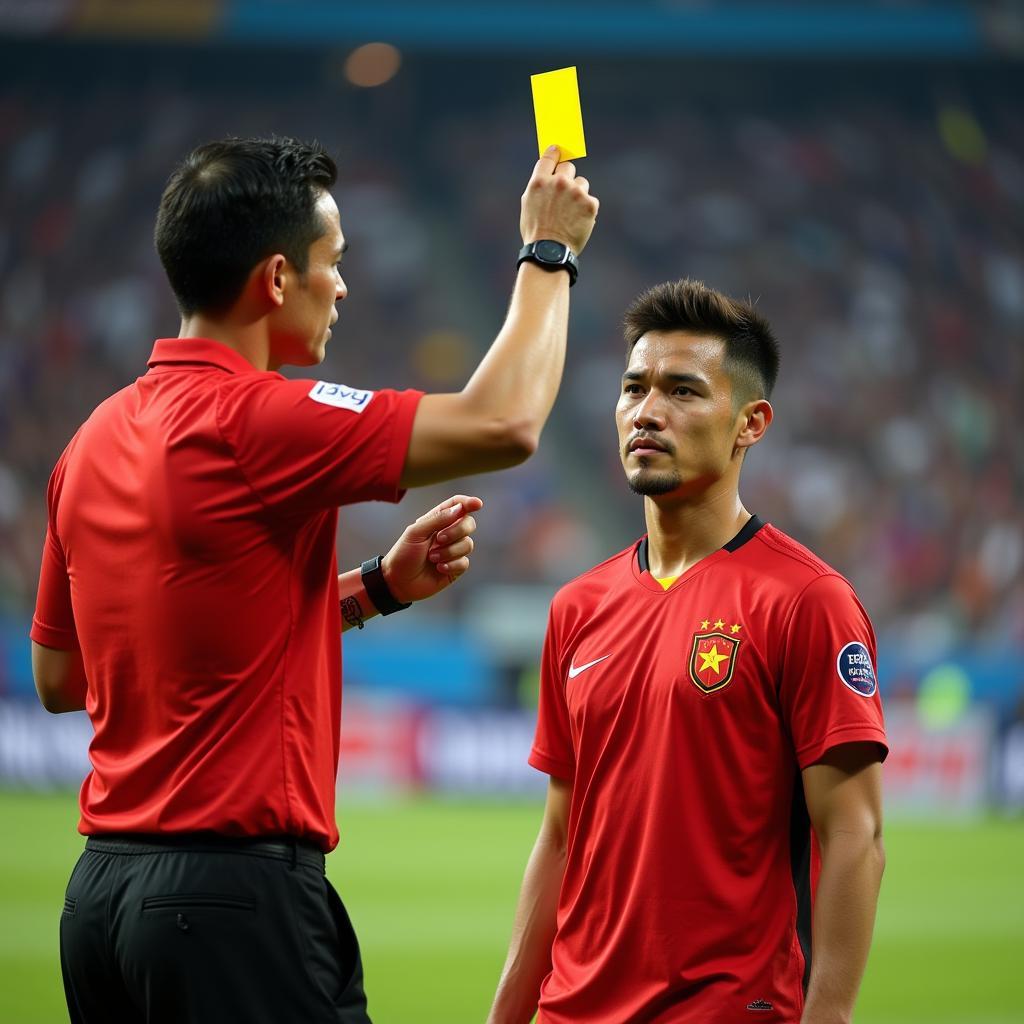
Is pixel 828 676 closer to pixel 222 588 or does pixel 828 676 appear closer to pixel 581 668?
pixel 581 668

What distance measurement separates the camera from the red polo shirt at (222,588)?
91.4 inches

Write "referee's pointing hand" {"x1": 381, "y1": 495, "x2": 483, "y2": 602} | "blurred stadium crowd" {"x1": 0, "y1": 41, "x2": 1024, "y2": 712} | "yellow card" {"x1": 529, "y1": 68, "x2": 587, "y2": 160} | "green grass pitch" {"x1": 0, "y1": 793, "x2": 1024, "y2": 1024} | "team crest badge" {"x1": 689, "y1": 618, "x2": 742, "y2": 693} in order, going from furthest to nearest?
"blurred stadium crowd" {"x1": 0, "y1": 41, "x2": 1024, "y2": 712}, "green grass pitch" {"x1": 0, "y1": 793, "x2": 1024, "y2": 1024}, "referee's pointing hand" {"x1": 381, "y1": 495, "x2": 483, "y2": 602}, "team crest badge" {"x1": 689, "y1": 618, "x2": 742, "y2": 693}, "yellow card" {"x1": 529, "y1": 68, "x2": 587, "y2": 160}

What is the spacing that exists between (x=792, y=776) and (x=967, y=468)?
1922 centimetres

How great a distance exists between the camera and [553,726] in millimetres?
3305

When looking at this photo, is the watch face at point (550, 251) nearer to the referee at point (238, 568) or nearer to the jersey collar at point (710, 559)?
the referee at point (238, 568)

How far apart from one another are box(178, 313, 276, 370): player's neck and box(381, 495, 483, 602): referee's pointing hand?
62 cm

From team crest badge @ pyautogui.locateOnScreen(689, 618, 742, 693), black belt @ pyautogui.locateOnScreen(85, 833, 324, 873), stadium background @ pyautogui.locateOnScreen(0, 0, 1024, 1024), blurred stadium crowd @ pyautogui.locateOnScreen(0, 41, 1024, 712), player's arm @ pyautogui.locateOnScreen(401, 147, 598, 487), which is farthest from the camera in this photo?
blurred stadium crowd @ pyautogui.locateOnScreen(0, 41, 1024, 712)

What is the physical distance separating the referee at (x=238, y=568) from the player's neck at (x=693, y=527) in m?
0.84

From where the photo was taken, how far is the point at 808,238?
2367 cm

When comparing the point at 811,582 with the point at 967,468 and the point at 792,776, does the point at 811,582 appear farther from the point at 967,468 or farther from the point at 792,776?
the point at 967,468

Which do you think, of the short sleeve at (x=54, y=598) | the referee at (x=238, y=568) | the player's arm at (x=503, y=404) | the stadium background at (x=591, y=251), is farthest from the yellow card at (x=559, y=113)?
the stadium background at (x=591, y=251)

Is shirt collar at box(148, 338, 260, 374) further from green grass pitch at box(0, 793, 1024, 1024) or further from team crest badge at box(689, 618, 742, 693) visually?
green grass pitch at box(0, 793, 1024, 1024)

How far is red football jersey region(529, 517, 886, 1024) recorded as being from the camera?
278 centimetres

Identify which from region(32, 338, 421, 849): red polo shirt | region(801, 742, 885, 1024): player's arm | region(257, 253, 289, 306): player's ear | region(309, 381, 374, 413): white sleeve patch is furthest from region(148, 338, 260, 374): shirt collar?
region(801, 742, 885, 1024): player's arm
